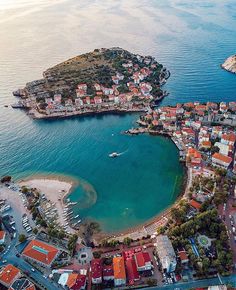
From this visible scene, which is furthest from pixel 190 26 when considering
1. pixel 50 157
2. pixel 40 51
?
pixel 50 157

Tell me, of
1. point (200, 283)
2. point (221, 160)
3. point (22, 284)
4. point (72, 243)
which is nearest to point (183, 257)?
point (200, 283)

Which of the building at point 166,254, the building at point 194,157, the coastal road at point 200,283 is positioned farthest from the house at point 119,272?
the building at point 194,157

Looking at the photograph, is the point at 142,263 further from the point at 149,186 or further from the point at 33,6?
the point at 33,6

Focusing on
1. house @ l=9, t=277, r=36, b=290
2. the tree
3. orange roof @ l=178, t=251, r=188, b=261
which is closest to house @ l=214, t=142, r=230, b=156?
orange roof @ l=178, t=251, r=188, b=261

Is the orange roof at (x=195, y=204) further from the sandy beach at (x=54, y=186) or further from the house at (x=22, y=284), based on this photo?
the house at (x=22, y=284)

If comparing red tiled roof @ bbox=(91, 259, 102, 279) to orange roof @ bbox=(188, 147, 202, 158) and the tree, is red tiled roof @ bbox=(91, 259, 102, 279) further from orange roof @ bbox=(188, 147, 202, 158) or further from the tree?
orange roof @ bbox=(188, 147, 202, 158)

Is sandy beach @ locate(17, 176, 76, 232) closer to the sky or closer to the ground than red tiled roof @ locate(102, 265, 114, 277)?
closer to the ground

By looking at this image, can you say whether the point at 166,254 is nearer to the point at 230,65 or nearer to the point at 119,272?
the point at 119,272

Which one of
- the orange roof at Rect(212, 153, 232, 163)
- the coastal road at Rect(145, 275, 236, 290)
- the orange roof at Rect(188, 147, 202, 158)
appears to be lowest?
the coastal road at Rect(145, 275, 236, 290)
